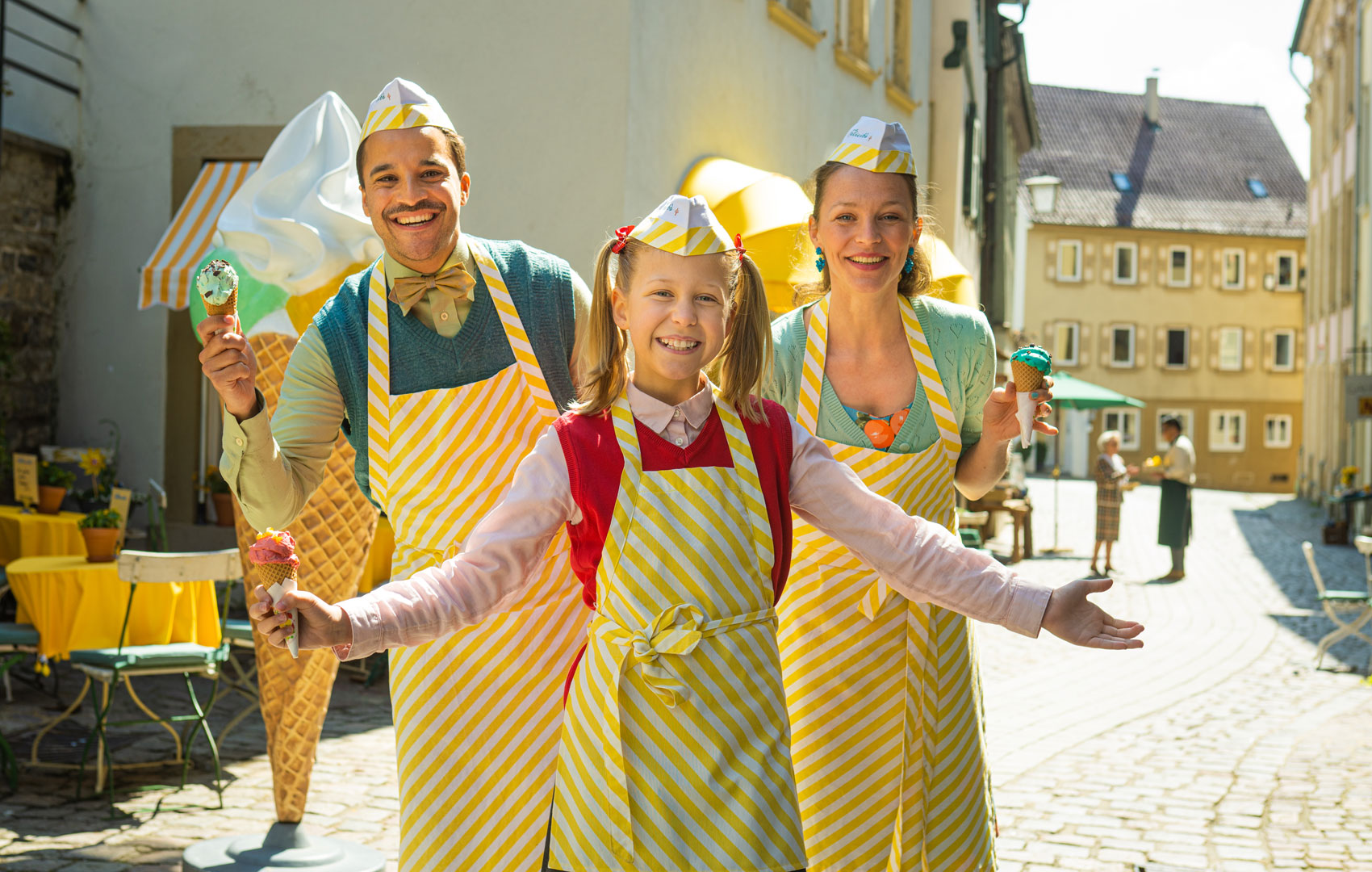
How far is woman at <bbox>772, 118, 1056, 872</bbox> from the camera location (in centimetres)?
314

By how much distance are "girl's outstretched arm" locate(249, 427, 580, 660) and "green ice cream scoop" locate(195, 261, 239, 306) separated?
0.64 m

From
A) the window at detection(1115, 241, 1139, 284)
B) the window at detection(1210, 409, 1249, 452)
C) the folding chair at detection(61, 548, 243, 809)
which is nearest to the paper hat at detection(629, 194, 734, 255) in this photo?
the folding chair at detection(61, 548, 243, 809)

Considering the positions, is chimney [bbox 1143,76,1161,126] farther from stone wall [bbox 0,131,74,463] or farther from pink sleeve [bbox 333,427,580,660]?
pink sleeve [bbox 333,427,580,660]

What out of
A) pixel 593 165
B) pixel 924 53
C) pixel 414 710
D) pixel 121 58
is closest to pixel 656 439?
pixel 414 710

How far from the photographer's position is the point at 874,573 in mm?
3186

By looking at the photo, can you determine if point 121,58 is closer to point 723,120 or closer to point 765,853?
point 723,120

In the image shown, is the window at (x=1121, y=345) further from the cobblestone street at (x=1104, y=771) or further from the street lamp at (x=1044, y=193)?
the cobblestone street at (x=1104, y=771)

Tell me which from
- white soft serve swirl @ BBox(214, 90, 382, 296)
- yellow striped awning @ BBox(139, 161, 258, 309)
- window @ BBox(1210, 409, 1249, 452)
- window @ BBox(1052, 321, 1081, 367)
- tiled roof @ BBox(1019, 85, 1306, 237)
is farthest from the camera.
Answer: tiled roof @ BBox(1019, 85, 1306, 237)

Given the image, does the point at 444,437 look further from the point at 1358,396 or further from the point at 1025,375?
the point at 1358,396

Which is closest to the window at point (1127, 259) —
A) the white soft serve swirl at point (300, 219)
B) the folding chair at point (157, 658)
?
the folding chair at point (157, 658)

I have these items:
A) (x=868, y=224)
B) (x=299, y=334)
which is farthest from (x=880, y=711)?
(x=299, y=334)

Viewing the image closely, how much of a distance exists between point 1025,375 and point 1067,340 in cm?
4701

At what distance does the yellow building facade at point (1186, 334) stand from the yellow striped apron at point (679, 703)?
47.0 m

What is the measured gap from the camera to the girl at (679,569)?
7.91ft
